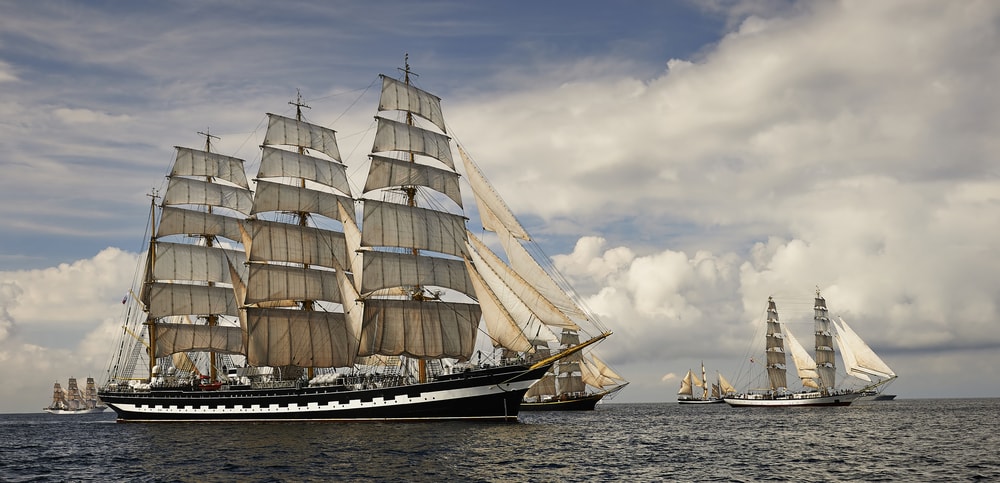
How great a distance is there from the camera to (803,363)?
151250mm

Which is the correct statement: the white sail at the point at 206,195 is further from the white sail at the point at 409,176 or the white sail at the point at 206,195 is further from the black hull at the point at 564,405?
the black hull at the point at 564,405

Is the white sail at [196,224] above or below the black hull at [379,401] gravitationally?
above

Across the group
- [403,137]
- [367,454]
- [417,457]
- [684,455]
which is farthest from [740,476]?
A: [403,137]

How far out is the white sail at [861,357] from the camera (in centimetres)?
15112

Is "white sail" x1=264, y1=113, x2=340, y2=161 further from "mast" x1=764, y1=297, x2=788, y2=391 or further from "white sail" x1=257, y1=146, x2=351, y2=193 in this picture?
"mast" x1=764, y1=297, x2=788, y2=391

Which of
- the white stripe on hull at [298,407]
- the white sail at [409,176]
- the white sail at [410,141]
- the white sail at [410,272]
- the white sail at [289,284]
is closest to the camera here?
the white stripe on hull at [298,407]

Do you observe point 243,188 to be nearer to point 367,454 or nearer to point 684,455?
point 367,454

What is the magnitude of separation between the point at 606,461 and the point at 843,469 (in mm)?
12788

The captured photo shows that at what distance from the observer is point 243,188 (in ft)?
331

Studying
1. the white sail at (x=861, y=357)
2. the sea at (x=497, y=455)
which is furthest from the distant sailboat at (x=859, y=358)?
the sea at (x=497, y=455)

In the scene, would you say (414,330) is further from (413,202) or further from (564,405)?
(564,405)

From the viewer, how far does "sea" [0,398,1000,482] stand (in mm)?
41156

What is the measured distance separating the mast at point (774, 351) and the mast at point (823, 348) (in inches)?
261

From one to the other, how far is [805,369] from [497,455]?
119203 millimetres
